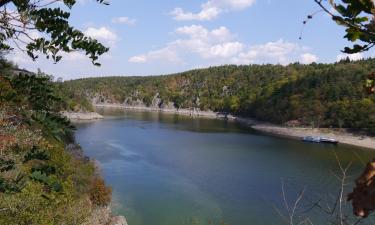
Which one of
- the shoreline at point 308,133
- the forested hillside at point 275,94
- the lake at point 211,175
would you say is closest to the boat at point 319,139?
the shoreline at point 308,133

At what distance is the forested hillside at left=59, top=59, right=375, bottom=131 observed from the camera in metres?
82.9

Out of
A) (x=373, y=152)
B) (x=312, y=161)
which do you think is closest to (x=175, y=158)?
(x=312, y=161)

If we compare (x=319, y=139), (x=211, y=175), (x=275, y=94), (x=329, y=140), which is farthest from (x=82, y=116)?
(x=211, y=175)

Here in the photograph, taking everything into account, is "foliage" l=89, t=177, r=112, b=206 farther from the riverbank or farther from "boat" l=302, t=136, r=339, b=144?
the riverbank

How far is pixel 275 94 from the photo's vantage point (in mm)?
113875

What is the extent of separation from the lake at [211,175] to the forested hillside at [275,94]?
13671 millimetres

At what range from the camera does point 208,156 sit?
169 feet

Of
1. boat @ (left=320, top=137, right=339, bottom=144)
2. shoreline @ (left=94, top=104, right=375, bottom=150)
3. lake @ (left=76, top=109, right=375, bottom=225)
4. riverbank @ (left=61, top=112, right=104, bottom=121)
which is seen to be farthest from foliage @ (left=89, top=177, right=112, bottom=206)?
riverbank @ (left=61, top=112, right=104, bottom=121)

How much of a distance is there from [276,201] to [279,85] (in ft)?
293

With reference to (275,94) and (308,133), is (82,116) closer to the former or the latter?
(275,94)

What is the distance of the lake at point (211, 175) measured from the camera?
28.9 m

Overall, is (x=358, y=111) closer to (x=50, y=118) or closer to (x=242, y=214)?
(x=242, y=214)

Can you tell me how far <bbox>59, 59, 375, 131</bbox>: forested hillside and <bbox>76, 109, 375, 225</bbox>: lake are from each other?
44.9 feet

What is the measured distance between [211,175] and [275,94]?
7702cm
